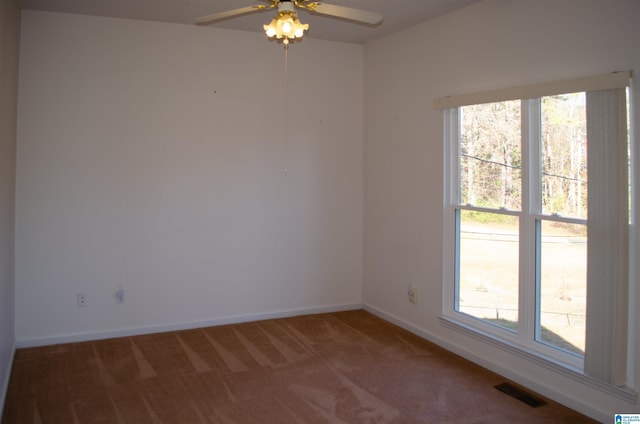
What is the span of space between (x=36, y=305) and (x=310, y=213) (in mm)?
2517

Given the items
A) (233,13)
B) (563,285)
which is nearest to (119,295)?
(233,13)

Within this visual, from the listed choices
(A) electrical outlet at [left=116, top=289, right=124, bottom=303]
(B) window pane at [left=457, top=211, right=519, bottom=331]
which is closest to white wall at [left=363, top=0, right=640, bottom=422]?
(B) window pane at [left=457, top=211, right=519, bottom=331]

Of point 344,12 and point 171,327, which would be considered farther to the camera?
point 171,327

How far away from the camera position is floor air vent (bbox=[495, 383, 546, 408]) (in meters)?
3.25

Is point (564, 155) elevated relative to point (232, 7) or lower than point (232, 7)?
lower

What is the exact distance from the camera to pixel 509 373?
11.9 ft

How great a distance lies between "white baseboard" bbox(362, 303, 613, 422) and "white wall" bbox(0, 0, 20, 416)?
3.11m

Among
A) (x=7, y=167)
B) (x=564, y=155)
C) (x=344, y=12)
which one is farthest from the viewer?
(x=7, y=167)

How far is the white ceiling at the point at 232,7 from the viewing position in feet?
12.8

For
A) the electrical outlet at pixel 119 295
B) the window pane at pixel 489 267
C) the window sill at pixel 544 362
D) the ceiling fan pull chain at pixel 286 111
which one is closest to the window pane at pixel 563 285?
the window sill at pixel 544 362

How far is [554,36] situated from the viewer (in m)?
3.23

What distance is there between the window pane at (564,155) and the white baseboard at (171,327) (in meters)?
2.55

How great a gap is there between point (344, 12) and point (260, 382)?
7.97ft

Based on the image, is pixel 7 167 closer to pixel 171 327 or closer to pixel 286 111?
pixel 171 327
